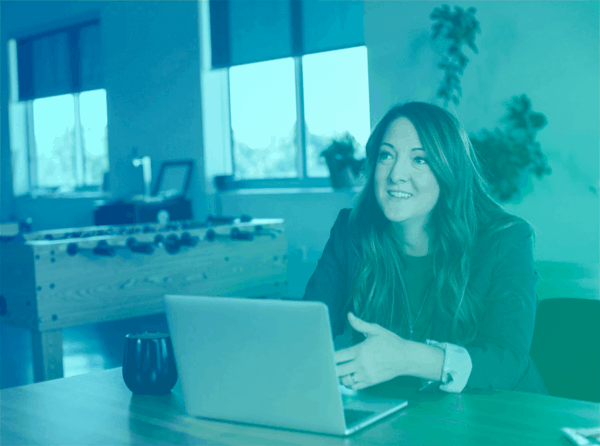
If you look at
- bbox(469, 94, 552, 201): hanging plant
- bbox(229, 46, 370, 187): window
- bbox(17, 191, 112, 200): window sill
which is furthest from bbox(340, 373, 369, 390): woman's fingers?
bbox(17, 191, 112, 200): window sill

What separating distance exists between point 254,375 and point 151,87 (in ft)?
19.4

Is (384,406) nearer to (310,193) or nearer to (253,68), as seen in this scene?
(310,193)

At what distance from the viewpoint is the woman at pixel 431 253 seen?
1358 millimetres

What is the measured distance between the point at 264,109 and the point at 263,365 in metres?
5.15

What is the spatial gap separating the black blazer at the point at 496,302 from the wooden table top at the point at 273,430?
0.10 metres

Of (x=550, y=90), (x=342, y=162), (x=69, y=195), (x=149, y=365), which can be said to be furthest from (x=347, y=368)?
(x=69, y=195)

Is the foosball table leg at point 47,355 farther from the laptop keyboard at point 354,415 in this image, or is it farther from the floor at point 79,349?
the laptop keyboard at point 354,415

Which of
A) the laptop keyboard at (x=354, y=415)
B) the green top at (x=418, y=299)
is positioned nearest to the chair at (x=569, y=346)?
the green top at (x=418, y=299)

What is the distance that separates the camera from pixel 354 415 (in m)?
0.98

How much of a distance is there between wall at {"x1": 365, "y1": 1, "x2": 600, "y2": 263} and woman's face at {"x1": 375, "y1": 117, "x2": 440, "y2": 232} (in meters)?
2.80

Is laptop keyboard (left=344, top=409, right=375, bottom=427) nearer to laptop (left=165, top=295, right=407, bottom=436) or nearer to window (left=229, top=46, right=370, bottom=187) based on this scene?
laptop (left=165, top=295, right=407, bottom=436)

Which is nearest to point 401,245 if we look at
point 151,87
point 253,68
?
point 253,68

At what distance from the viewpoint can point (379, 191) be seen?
1532mm

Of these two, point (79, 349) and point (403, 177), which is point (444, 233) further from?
point (79, 349)
